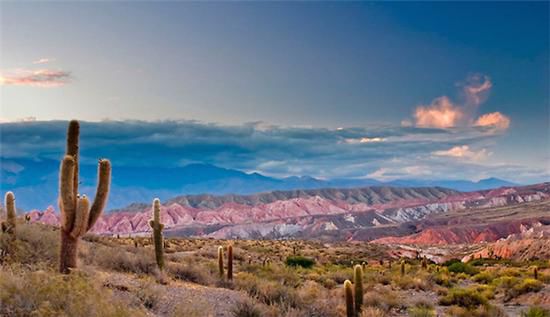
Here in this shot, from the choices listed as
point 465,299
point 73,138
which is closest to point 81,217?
point 73,138

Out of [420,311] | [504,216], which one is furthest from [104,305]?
[504,216]

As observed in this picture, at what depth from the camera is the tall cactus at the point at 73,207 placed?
14031 mm

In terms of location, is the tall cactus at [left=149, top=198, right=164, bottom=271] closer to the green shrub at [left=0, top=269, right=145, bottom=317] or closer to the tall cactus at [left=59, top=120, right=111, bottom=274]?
the tall cactus at [left=59, top=120, right=111, bottom=274]

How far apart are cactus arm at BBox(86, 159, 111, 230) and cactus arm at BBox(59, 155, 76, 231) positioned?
0.66 meters

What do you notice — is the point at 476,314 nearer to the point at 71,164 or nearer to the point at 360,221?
the point at 71,164

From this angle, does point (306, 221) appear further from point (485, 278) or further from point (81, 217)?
point (81, 217)

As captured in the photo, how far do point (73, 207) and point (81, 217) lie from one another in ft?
1.04

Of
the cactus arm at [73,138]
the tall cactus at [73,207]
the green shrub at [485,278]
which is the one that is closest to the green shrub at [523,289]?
the green shrub at [485,278]

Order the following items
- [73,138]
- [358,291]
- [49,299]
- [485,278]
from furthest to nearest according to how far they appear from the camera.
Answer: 1. [485,278]
2. [358,291]
3. [73,138]
4. [49,299]

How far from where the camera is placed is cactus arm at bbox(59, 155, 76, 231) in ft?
Result: 45.8

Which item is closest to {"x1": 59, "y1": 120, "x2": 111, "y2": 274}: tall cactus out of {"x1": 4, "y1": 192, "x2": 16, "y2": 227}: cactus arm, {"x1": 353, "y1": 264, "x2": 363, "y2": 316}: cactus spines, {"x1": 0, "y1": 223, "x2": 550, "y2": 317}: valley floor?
{"x1": 0, "y1": 223, "x2": 550, "y2": 317}: valley floor

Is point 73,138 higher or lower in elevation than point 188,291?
higher

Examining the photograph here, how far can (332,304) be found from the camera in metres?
19.4

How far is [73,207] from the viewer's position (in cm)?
1427
